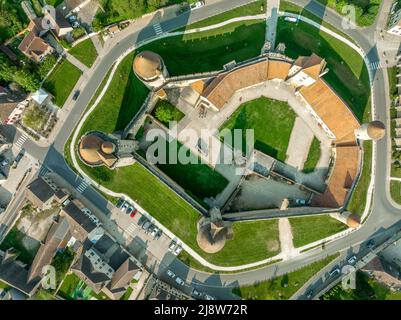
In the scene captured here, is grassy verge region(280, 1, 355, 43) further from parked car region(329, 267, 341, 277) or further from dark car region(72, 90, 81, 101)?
parked car region(329, 267, 341, 277)

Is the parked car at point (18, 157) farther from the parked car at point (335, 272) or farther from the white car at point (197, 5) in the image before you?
the parked car at point (335, 272)

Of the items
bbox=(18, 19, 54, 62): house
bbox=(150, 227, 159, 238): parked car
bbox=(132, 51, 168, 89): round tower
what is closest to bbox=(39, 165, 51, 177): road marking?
bbox=(18, 19, 54, 62): house

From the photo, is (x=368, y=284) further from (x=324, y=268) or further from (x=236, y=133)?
(x=236, y=133)

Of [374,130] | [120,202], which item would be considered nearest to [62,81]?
[120,202]

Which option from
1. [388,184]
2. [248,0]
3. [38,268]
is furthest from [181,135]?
[388,184]

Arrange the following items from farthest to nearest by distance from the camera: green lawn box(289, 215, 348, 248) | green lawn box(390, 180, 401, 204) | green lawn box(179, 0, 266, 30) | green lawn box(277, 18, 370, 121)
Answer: green lawn box(179, 0, 266, 30)
green lawn box(277, 18, 370, 121)
green lawn box(390, 180, 401, 204)
green lawn box(289, 215, 348, 248)

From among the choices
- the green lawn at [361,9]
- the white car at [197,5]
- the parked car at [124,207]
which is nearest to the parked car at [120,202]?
the parked car at [124,207]

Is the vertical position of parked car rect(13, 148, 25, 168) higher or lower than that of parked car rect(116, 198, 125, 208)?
lower
